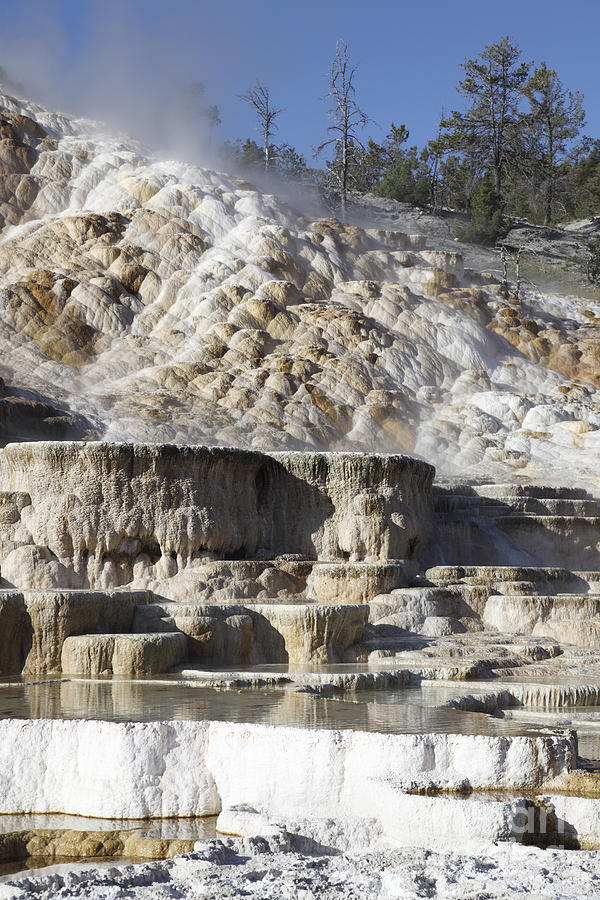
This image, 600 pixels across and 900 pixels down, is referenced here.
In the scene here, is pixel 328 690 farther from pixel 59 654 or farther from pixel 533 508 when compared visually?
pixel 533 508

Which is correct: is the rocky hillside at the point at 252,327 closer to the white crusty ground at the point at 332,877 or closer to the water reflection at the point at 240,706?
the water reflection at the point at 240,706

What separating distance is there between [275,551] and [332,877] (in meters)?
11.0

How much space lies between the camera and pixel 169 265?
31328mm

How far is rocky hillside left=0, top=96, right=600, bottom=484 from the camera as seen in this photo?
26328 mm

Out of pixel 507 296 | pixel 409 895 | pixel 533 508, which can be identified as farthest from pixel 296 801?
pixel 507 296

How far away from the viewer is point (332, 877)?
17.6 feet

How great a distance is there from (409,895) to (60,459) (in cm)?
1033

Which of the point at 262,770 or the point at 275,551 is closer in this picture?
the point at 262,770

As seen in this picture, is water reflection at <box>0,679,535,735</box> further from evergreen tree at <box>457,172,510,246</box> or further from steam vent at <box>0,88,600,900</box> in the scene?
evergreen tree at <box>457,172,510,246</box>

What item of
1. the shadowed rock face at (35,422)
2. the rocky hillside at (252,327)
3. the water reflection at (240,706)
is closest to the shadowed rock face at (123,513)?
the water reflection at (240,706)

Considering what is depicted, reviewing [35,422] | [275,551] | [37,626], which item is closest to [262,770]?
[37,626]

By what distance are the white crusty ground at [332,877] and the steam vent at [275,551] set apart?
0.07 ft

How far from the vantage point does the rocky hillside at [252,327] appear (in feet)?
86.4

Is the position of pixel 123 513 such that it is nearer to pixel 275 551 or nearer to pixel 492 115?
pixel 275 551
